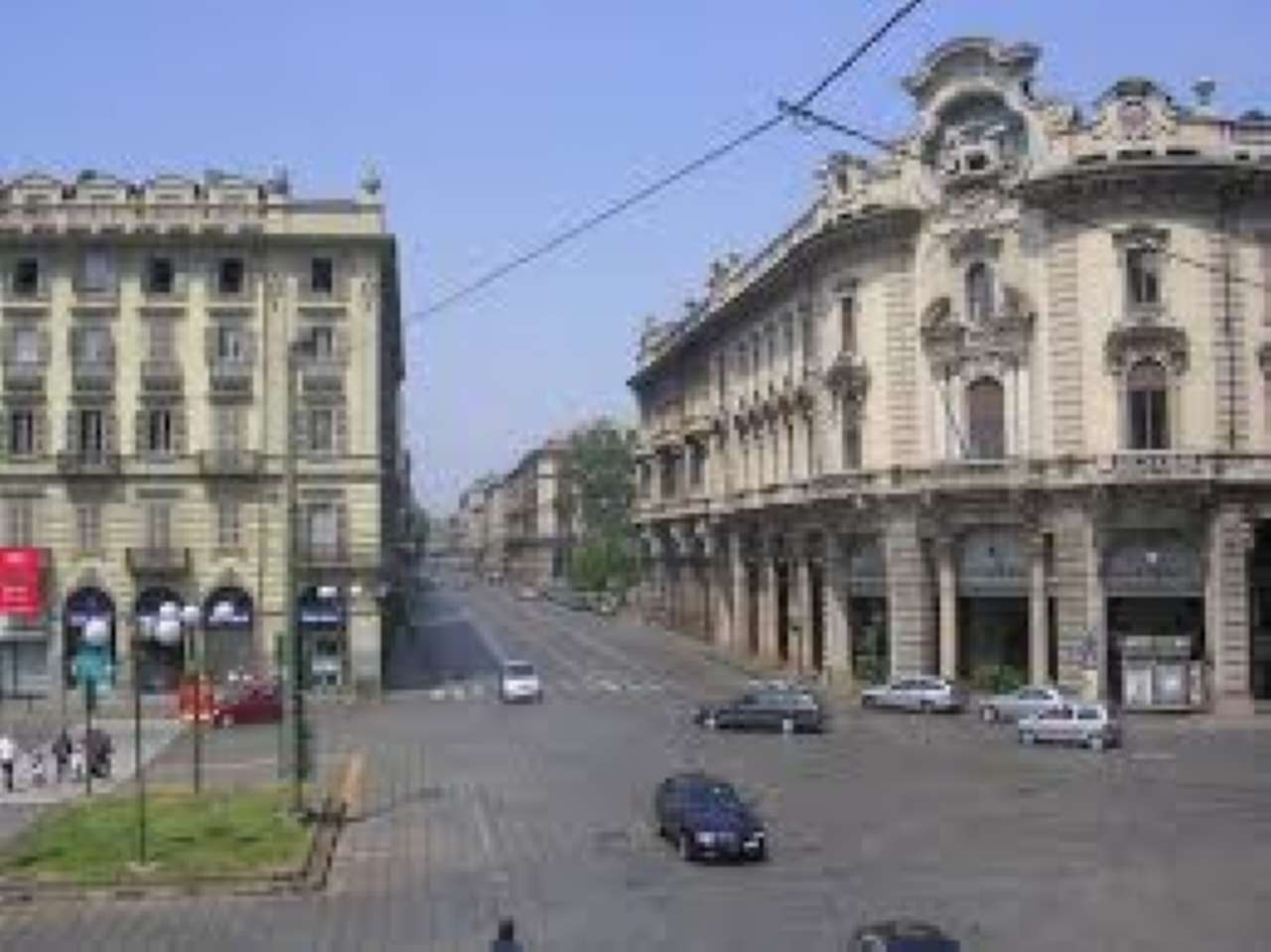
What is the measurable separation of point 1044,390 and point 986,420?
9.93 ft

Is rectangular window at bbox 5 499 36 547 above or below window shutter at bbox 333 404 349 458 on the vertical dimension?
below

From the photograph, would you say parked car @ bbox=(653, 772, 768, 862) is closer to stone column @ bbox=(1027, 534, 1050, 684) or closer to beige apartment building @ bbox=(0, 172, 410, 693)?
stone column @ bbox=(1027, 534, 1050, 684)

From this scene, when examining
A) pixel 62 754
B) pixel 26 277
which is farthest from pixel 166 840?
pixel 26 277

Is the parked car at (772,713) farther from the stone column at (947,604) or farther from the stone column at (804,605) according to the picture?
the stone column at (804,605)

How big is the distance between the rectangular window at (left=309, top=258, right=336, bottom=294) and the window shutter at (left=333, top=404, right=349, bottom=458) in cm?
455

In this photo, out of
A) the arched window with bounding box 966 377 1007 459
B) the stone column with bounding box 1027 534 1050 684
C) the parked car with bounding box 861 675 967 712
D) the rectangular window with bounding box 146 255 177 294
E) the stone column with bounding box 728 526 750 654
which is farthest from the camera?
the stone column with bounding box 728 526 750 654

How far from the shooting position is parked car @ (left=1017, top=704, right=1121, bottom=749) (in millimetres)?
61812

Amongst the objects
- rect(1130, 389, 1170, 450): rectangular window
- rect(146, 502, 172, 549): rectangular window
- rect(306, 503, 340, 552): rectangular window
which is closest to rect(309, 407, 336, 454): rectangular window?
rect(306, 503, 340, 552): rectangular window

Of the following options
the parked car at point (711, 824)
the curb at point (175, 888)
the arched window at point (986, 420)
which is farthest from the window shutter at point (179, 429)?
the curb at point (175, 888)

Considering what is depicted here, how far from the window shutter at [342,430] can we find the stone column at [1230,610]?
3262 cm

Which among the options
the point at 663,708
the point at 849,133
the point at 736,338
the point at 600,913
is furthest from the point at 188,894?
the point at 736,338

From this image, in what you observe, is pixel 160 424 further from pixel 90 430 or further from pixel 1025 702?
pixel 1025 702

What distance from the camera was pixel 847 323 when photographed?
279ft

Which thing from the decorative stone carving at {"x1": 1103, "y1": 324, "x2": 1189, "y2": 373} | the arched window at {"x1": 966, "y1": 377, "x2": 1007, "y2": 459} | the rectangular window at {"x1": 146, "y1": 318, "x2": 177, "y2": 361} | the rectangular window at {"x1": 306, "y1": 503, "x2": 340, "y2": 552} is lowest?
the rectangular window at {"x1": 306, "y1": 503, "x2": 340, "y2": 552}
